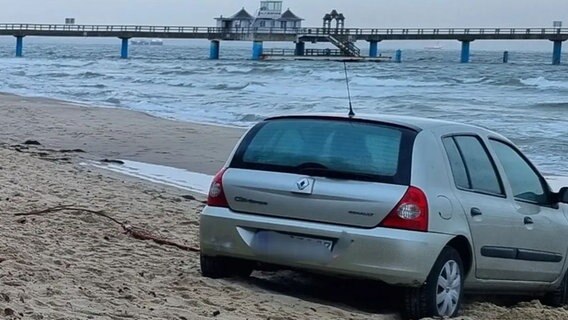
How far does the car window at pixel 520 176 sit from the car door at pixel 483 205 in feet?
0.66

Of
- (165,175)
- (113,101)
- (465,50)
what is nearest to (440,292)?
(165,175)

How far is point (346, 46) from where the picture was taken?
90312 mm

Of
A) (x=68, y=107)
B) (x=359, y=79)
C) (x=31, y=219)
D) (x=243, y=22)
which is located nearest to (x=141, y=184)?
(x=31, y=219)

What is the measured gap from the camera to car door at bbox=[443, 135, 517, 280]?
19.5 ft

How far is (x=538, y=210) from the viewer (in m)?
6.56

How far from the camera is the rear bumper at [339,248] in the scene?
5492 millimetres

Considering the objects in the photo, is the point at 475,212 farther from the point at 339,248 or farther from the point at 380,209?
the point at 339,248

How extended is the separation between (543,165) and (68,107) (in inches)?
632

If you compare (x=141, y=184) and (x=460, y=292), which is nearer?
(x=460, y=292)

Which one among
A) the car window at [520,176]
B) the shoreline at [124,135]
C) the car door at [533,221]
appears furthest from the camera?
the shoreline at [124,135]

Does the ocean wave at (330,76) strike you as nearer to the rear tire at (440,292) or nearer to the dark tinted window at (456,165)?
the dark tinted window at (456,165)

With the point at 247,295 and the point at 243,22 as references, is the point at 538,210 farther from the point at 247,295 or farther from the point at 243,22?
the point at 243,22

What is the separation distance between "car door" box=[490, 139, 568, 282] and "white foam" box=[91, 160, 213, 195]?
6.41 meters

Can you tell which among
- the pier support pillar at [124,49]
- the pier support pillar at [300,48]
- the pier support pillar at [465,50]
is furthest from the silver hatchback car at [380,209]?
the pier support pillar at [124,49]
